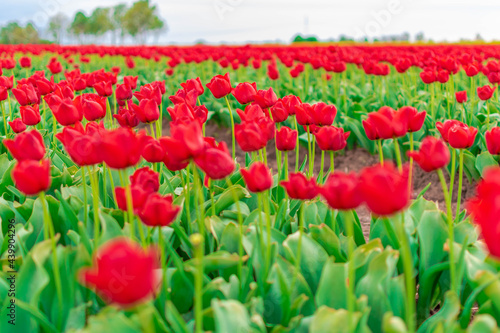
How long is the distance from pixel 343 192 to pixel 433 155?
1.35ft

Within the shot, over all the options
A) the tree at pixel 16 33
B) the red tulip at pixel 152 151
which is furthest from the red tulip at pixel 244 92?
the tree at pixel 16 33

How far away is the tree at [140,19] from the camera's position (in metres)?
65.4

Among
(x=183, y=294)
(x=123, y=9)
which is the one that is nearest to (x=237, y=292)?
(x=183, y=294)

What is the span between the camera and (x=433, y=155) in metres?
1.43

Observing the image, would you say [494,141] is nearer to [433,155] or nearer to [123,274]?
[433,155]

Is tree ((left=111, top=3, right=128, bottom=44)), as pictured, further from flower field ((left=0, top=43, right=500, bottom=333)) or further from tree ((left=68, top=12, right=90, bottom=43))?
flower field ((left=0, top=43, right=500, bottom=333))

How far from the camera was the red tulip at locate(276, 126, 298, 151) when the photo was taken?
195 centimetres

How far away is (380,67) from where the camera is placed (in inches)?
210

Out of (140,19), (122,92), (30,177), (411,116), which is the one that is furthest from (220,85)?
(140,19)

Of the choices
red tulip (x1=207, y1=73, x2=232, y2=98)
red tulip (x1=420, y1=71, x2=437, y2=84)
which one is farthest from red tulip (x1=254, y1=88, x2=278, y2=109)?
red tulip (x1=420, y1=71, x2=437, y2=84)

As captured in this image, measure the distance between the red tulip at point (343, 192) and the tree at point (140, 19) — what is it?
2700 inches

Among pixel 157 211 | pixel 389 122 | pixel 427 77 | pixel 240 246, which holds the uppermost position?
pixel 427 77

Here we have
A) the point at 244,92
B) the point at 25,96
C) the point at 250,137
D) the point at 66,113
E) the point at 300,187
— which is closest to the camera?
the point at 300,187

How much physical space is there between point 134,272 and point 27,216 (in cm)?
153
